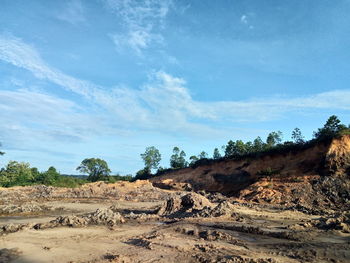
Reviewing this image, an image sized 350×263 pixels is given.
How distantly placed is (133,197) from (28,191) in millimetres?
11947

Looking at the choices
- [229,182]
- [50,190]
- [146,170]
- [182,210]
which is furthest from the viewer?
[146,170]

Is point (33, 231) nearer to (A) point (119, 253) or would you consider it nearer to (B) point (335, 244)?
(A) point (119, 253)

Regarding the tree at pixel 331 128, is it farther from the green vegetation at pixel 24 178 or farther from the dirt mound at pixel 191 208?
the green vegetation at pixel 24 178

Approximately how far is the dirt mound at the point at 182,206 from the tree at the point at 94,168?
4321 cm

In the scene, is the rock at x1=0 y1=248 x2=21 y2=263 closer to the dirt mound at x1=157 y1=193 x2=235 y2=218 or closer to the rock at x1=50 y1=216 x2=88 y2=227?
the rock at x1=50 y1=216 x2=88 y2=227

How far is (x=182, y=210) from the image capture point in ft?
51.5

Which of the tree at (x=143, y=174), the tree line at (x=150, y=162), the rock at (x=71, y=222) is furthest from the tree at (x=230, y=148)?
the rock at (x=71, y=222)

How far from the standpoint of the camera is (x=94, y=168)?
188ft

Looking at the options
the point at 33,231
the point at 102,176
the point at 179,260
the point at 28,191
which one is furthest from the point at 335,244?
the point at 102,176

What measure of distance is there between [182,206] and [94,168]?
44.7m

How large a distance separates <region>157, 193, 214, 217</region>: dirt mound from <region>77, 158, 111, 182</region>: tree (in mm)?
43211

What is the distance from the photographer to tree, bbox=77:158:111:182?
56.9m

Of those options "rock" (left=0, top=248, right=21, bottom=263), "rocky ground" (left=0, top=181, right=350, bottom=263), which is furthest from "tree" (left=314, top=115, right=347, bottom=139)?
"rock" (left=0, top=248, right=21, bottom=263)

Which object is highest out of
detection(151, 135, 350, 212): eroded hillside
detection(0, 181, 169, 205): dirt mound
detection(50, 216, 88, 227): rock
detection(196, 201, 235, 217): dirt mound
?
detection(151, 135, 350, 212): eroded hillside
